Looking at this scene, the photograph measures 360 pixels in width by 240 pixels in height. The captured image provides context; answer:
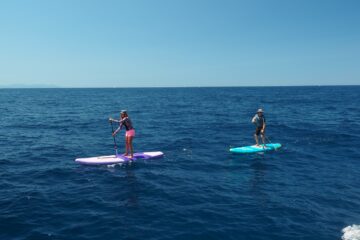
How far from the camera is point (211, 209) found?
10773mm

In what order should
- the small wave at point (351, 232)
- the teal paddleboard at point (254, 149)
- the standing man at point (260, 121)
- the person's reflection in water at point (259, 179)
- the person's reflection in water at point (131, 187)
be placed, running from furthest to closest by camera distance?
the standing man at point (260, 121)
the teal paddleboard at point (254, 149)
the person's reflection in water at point (259, 179)
the person's reflection in water at point (131, 187)
the small wave at point (351, 232)

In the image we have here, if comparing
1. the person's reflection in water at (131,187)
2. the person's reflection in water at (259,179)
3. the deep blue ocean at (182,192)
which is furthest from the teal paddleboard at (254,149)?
the person's reflection in water at (131,187)

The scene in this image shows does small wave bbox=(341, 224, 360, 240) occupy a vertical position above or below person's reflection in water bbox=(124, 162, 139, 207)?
below

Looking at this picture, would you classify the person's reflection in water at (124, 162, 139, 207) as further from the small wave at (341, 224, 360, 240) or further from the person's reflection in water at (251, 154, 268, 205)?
the small wave at (341, 224, 360, 240)

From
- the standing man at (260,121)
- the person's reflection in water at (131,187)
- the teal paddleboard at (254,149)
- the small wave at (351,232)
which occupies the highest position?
the standing man at (260,121)

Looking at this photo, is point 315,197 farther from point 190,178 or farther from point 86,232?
point 86,232

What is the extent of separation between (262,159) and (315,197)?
19.8 feet

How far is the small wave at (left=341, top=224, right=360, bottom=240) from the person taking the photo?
8781mm

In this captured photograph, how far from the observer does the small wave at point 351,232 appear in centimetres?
878

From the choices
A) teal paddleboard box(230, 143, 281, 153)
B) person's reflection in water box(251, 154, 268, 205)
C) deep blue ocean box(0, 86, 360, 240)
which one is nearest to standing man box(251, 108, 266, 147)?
teal paddleboard box(230, 143, 281, 153)

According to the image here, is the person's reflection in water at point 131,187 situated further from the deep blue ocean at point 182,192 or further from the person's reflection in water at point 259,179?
the person's reflection in water at point 259,179

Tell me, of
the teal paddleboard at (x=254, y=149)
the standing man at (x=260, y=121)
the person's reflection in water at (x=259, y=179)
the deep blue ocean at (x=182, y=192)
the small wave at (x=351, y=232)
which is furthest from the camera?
the standing man at (x=260, y=121)

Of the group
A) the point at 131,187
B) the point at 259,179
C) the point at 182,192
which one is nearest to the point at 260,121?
the point at 259,179

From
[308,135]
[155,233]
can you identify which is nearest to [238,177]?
[155,233]
